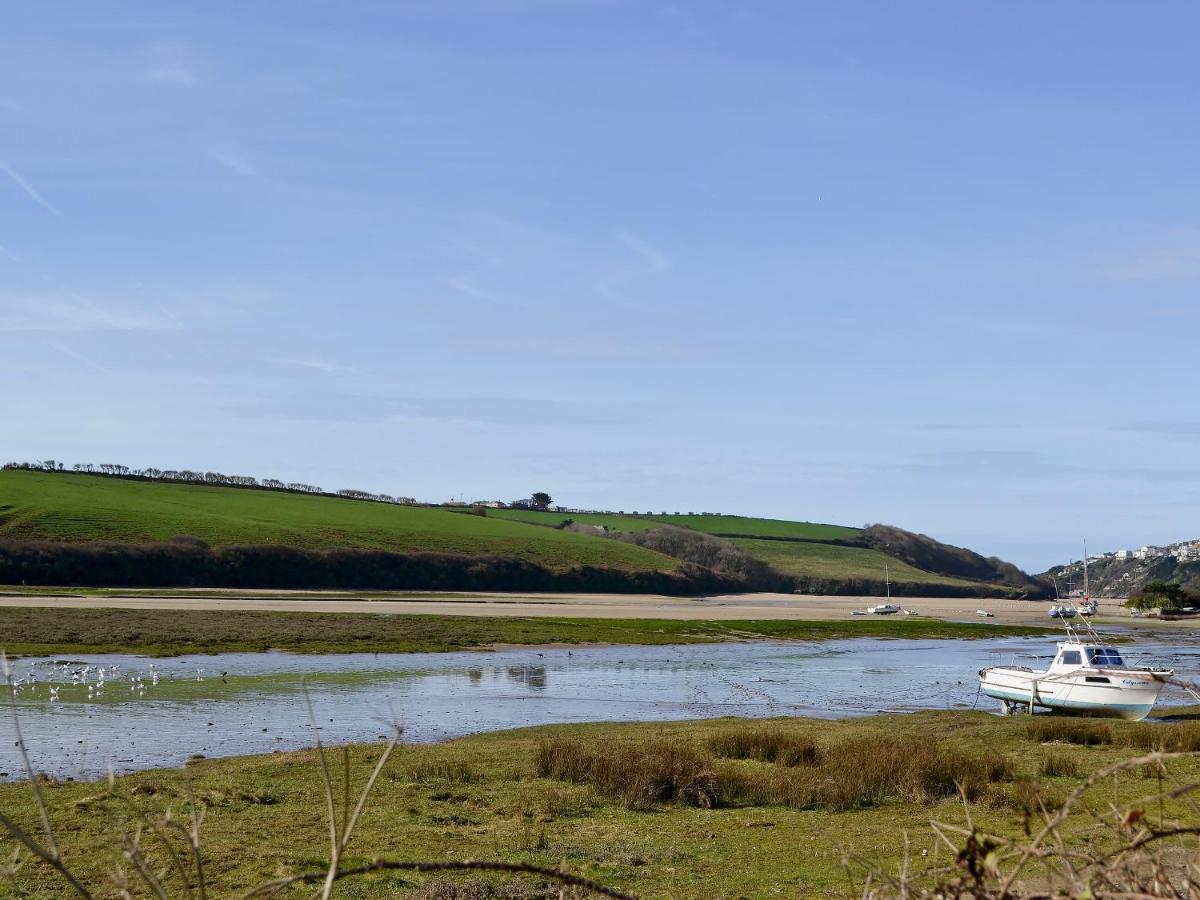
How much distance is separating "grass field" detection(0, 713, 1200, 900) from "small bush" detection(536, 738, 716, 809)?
11 centimetres

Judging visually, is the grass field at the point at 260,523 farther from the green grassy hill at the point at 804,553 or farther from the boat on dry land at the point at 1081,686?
the boat on dry land at the point at 1081,686

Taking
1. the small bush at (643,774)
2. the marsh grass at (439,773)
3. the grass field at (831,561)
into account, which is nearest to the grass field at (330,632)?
the marsh grass at (439,773)

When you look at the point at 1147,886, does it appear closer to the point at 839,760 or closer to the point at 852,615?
the point at 839,760

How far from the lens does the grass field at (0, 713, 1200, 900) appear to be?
13.4 m

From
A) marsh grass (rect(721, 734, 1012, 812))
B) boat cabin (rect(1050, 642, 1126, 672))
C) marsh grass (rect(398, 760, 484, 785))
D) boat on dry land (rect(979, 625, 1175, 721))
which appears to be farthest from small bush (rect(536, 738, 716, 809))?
boat cabin (rect(1050, 642, 1126, 672))

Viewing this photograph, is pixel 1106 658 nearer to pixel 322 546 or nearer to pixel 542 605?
pixel 542 605

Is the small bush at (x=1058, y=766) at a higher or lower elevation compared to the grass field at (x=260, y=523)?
lower

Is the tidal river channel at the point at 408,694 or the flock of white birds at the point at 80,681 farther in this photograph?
the flock of white birds at the point at 80,681

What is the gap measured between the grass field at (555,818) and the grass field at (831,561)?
471ft

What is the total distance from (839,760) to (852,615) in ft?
290

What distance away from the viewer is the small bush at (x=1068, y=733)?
88.5ft

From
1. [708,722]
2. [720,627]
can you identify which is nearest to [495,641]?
[720,627]

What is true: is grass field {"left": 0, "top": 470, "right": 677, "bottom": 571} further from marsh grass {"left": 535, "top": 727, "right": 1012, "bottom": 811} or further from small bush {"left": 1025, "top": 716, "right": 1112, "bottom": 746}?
marsh grass {"left": 535, "top": 727, "right": 1012, "bottom": 811}

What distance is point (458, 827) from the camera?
54.0ft
